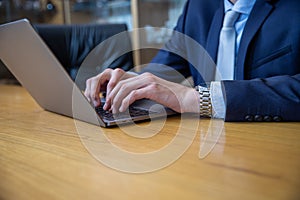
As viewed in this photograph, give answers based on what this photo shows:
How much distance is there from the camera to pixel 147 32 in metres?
2.81

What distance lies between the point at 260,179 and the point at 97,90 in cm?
54

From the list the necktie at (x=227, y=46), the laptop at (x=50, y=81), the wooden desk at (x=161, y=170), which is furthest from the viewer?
the necktie at (x=227, y=46)

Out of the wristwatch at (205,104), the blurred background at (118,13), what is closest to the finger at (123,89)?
the wristwatch at (205,104)

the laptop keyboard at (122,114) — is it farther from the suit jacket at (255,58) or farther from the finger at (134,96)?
the suit jacket at (255,58)

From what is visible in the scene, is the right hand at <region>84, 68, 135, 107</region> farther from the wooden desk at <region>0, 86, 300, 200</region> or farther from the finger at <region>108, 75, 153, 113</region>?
the wooden desk at <region>0, 86, 300, 200</region>

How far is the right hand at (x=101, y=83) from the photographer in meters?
0.80

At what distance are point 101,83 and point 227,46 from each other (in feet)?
1.51

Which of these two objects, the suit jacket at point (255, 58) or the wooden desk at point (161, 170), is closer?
the wooden desk at point (161, 170)

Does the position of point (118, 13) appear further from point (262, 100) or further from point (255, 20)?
point (262, 100)

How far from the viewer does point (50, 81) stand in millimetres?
696

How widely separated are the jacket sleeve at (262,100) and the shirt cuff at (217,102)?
0.05 feet

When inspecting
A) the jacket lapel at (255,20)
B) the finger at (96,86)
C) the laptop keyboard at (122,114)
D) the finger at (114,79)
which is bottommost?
the laptop keyboard at (122,114)

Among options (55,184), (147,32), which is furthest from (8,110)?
(147,32)

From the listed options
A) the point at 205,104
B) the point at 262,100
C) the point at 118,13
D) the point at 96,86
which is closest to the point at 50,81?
the point at 96,86
